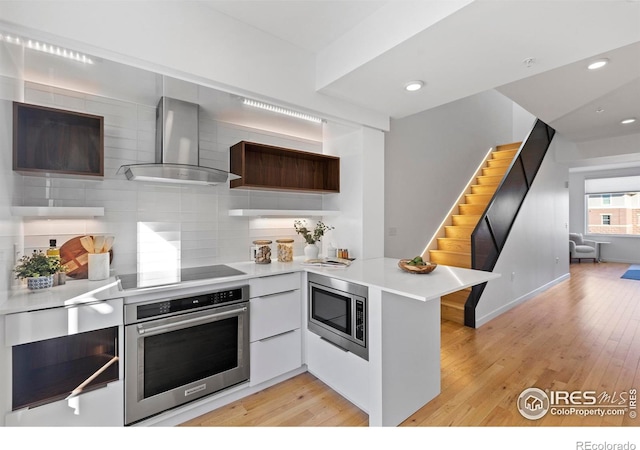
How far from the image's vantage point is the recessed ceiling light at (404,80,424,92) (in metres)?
2.38

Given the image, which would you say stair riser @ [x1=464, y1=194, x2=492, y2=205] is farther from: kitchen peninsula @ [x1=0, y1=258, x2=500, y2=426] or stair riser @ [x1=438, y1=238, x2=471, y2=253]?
kitchen peninsula @ [x1=0, y1=258, x2=500, y2=426]

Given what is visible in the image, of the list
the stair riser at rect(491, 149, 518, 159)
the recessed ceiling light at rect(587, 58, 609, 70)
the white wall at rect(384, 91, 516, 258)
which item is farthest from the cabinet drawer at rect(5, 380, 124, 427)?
the stair riser at rect(491, 149, 518, 159)

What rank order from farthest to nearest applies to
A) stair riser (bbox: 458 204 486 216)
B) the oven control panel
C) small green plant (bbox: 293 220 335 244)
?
stair riser (bbox: 458 204 486 216) < small green plant (bbox: 293 220 335 244) < the oven control panel

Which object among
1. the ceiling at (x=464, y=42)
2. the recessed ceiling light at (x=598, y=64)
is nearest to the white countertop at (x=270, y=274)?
the ceiling at (x=464, y=42)

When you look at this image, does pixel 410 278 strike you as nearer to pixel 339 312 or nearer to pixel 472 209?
pixel 339 312

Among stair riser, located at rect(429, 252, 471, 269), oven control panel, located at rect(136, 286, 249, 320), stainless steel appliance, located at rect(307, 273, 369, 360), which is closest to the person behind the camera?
oven control panel, located at rect(136, 286, 249, 320)

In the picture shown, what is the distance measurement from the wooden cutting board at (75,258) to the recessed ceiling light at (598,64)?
4.36 m

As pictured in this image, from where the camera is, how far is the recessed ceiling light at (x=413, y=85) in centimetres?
238

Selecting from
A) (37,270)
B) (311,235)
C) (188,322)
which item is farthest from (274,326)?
(37,270)

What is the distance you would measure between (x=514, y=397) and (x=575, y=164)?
5.44 m

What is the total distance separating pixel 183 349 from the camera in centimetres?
195

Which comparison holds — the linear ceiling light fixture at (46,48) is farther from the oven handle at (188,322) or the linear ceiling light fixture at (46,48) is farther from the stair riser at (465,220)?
the stair riser at (465,220)

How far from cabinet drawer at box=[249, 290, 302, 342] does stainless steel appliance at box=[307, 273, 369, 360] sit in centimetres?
13
